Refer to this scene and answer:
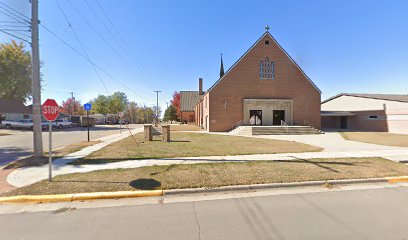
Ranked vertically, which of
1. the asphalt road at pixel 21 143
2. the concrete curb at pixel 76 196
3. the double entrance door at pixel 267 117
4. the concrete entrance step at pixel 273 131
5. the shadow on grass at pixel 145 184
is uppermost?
the double entrance door at pixel 267 117

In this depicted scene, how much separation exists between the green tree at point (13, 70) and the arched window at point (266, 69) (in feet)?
136

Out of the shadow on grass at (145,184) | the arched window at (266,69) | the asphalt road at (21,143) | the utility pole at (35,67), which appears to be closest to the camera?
the shadow on grass at (145,184)

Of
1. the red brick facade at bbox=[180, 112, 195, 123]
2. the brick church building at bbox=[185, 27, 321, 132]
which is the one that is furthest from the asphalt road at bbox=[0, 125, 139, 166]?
the red brick facade at bbox=[180, 112, 195, 123]

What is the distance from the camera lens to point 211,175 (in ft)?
21.2

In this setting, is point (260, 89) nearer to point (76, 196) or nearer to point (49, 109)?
point (49, 109)

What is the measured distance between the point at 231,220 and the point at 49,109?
553 cm

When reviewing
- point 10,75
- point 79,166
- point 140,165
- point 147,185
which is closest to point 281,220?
point 147,185

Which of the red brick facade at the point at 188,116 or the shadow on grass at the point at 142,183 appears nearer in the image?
the shadow on grass at the point at 142,183

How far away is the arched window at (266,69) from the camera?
1028 inches

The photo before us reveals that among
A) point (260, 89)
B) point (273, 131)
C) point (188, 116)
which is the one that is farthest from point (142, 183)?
point (188, 116)

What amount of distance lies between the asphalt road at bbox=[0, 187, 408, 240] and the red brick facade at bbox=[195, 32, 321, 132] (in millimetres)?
20795

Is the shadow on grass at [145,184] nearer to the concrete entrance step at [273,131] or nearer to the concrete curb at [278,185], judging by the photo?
the concrete curb at [278,185]

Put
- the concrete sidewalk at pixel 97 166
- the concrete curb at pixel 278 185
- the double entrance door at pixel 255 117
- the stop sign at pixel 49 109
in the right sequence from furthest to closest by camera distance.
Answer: the double entrance door at pixel 255 117 < the concrete sidewalk at pixel 97 166 < the stop sign at pixel 49 109 < the concrete curb at pixel 278 185

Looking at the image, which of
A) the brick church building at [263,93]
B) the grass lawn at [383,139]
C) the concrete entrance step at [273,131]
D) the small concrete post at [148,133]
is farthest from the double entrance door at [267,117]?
the small concrete post at [148,133]
